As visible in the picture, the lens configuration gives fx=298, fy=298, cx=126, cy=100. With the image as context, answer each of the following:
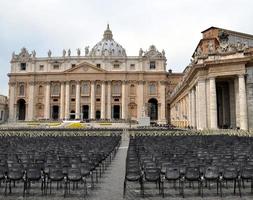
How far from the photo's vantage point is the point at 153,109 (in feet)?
376

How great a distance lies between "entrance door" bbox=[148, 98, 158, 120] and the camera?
113 metres

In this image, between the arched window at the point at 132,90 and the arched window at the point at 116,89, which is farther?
the arched window at the point at 132,90

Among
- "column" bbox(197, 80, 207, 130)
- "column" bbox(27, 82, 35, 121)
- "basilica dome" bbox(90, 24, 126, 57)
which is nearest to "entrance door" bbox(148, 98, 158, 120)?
"basilica dome" bbox(90, 24, 126, 57)

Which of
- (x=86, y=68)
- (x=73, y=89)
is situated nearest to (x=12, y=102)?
(x=73, y=89)

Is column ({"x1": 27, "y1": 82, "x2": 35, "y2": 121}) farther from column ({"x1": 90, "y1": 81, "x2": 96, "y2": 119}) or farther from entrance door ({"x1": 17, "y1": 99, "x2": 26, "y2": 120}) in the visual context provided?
column ({"x1": 90, "y1": 81, "x2": 96, "y2": 119})

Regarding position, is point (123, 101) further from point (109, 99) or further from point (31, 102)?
point (31, 102)

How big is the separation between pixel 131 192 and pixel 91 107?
96414mm

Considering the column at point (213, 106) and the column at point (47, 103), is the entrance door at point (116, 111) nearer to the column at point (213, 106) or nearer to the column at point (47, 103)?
the column at point (47, 103)

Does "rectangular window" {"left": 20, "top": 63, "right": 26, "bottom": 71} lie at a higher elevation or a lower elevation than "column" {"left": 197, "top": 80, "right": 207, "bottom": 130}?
higher

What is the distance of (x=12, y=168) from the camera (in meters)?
11.4

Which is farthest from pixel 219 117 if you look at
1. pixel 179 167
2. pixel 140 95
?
pixel 140 95

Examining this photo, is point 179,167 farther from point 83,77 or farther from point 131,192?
point 83,77

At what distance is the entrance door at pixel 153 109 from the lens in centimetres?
11256

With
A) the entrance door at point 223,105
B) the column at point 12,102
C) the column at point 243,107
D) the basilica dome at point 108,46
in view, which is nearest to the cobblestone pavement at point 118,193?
the column at point 243,107
